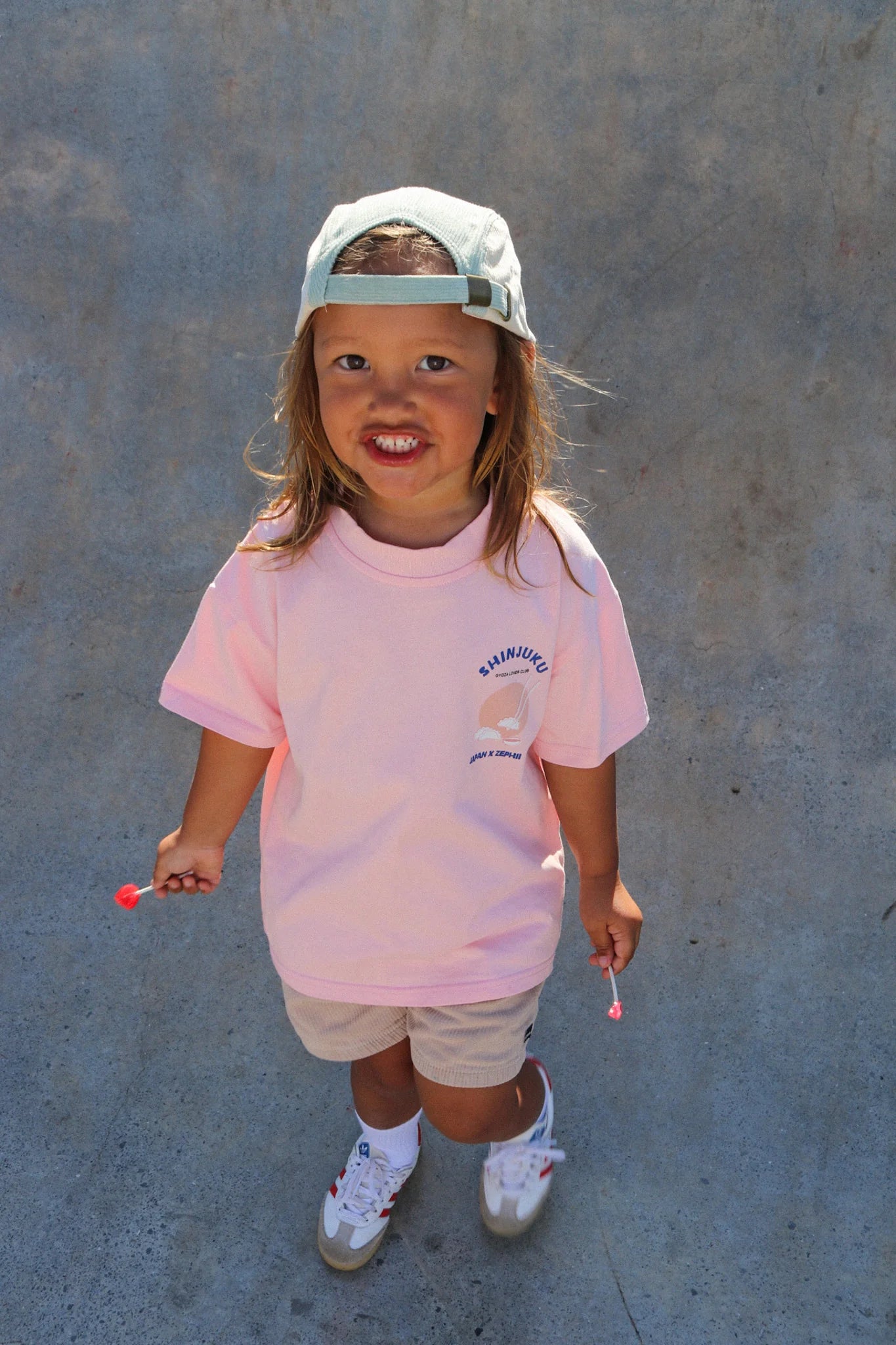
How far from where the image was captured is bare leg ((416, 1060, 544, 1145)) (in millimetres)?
1864

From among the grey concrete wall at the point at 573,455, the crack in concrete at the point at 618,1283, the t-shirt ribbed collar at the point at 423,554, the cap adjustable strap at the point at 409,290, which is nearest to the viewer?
the cap adjustable strap at the point at 409,290

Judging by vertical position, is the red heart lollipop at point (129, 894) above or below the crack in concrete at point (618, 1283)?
above

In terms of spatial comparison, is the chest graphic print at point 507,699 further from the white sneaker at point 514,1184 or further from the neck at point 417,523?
the white sneaker at point 514,1184

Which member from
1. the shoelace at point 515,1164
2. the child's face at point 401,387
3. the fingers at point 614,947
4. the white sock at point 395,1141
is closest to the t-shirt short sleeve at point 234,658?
the child's face at point 401,387

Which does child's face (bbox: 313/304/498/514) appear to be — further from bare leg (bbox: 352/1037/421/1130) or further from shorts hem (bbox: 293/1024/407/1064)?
bare leg (bbox: 352/1037/421/1130)

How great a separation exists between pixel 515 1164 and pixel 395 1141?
23 centimetres

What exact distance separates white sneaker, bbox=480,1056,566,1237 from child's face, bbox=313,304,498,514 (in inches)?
50.2

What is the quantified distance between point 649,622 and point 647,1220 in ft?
4.65

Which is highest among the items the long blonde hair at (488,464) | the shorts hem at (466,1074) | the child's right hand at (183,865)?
the long blonde hair at (488,464)

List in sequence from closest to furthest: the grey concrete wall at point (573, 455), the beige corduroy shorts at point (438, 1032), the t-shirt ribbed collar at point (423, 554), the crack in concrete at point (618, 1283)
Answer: the t-shirt ribbed collar at point (423, 554)
the beige corduroy shorts at point (438, 1032)
the crack in concrete at point (618, 1283)
the grey concrete wall at point (573, 455)

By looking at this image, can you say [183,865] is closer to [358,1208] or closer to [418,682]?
[418,682]

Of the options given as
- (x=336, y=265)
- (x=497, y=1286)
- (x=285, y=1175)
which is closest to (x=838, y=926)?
(x=497, y=1286)

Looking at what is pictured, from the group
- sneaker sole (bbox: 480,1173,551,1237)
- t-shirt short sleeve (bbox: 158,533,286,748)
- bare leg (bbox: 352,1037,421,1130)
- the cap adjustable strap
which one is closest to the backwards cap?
the cap adjustable strap

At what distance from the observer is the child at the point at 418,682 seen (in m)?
1.54
